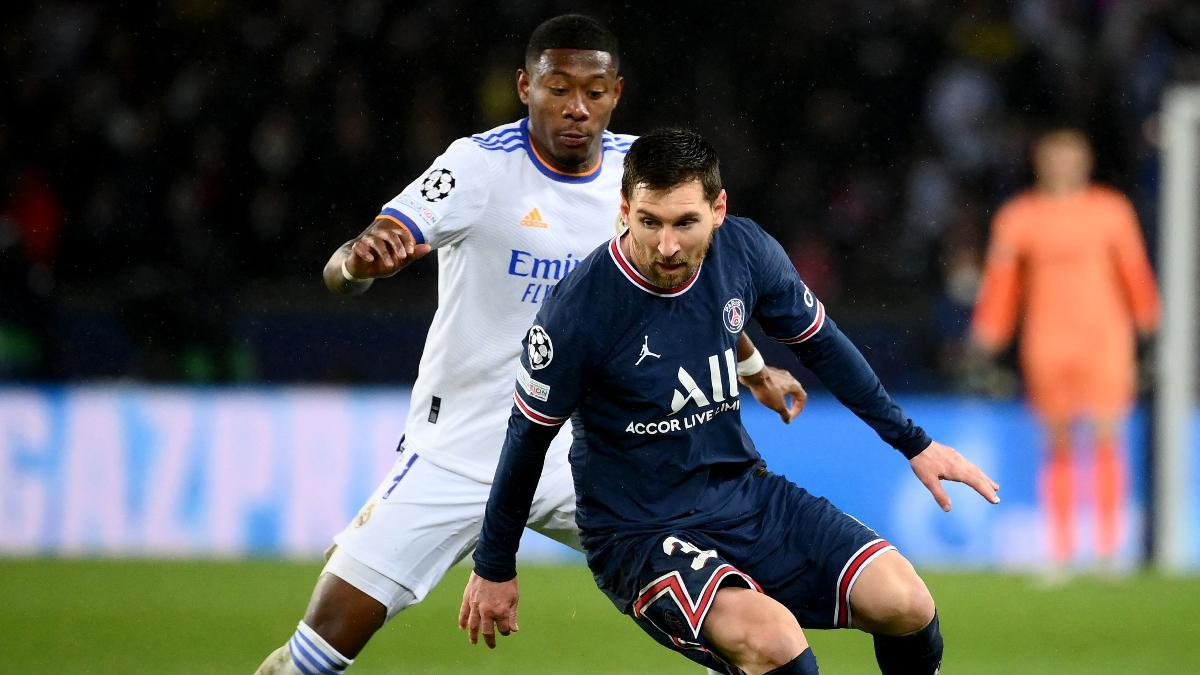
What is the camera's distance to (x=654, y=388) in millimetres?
4293

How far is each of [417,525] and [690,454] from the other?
3.20 ft

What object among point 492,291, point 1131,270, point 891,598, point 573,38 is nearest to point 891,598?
point 891,598

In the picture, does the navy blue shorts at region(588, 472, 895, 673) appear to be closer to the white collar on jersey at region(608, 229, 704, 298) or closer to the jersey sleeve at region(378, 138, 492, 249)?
the white collar on jersey at region(608, 229, 704, 298)

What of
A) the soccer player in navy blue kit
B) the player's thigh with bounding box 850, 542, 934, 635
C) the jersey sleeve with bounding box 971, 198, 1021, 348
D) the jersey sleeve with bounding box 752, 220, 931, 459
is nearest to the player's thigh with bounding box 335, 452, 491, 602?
the soccer player in navy blue kit

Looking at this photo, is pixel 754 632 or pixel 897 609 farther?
pixel 897 609

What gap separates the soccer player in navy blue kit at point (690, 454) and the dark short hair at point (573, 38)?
2.87 ft

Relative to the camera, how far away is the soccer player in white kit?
491 cm

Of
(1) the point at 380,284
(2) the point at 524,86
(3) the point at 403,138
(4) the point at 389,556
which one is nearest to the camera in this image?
(4) the point at 389,556

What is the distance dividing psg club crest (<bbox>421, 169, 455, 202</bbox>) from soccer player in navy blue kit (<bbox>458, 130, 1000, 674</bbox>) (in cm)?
70

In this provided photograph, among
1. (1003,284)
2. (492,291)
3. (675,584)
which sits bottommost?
(675,584)

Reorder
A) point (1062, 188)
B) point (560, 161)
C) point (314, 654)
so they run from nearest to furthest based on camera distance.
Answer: point (314, 654) < point (560, 161) < point (1062, 188)

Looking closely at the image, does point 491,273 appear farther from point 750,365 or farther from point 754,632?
point 754,632

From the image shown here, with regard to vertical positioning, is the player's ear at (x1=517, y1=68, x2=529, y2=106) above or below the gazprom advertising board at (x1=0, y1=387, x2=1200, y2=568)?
above

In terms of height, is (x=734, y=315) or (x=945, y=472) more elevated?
(x=734, y=315)
